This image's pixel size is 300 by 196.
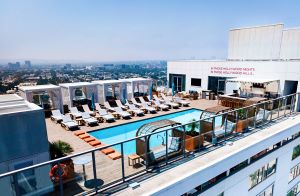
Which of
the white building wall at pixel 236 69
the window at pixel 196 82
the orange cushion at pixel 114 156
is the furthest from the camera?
the window at pixel 196 82

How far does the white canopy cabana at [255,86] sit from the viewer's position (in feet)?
57.6

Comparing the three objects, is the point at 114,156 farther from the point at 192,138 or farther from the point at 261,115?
the point at 261,115

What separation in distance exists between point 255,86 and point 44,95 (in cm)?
1842

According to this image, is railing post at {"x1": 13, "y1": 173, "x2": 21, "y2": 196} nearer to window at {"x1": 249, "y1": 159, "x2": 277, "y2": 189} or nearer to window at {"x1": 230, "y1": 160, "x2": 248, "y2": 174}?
window at {"x1": 230, "y1": 160, "x2": 248, "y2": 174}

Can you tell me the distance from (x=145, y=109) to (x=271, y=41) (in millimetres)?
13617

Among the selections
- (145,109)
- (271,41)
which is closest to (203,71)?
(271,41)

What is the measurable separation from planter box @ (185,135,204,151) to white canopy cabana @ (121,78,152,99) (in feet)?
45.8

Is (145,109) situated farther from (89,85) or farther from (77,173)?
(77,173)

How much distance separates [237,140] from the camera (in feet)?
32.4

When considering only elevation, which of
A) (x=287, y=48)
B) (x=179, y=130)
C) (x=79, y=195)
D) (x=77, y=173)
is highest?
(x=287, y=48)

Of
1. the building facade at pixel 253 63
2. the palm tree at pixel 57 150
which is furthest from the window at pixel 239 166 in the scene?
the building facade at pixel 253 63

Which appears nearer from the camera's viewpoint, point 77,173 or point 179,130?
point 77,173

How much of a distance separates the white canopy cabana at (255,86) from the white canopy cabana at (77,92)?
12.3m

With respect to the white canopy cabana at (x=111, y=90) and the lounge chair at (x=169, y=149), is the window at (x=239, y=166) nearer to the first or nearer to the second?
the lounge chair at (x=169, y=149)
